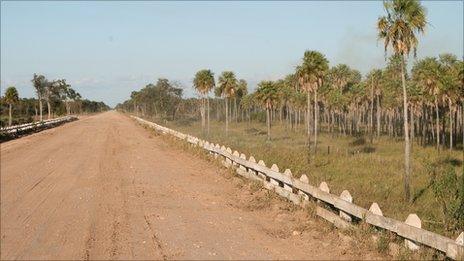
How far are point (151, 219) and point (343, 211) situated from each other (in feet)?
13.0

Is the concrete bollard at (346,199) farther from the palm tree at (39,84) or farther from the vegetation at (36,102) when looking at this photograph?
the palm tree at (39,84)

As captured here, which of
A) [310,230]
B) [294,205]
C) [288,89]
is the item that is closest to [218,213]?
[294,205]

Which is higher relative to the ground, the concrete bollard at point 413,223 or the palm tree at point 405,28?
the palm tree at point 405,28

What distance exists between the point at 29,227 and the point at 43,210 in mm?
1532

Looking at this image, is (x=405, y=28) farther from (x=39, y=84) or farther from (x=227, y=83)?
(x=39, y=84)

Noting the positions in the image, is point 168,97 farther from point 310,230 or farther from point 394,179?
point 310,230

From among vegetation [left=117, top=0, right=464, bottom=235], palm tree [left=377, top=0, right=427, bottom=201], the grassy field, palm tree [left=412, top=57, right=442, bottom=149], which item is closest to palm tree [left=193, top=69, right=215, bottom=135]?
vegetation [left=117, top=0, right=464, bottom=235]

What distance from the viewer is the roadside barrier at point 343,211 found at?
6695mm

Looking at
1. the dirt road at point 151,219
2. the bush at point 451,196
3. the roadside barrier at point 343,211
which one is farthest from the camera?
the bush at point 451,196

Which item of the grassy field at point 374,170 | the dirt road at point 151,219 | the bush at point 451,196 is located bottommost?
the grassy field at point 374,170

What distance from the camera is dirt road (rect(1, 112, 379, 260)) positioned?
8.02 m

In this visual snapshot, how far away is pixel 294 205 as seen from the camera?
1113 cm

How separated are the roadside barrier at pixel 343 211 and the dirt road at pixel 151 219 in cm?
32

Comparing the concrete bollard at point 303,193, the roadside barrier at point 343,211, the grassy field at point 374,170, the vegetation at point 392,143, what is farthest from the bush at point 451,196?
the concrete bollard at point 303,193
